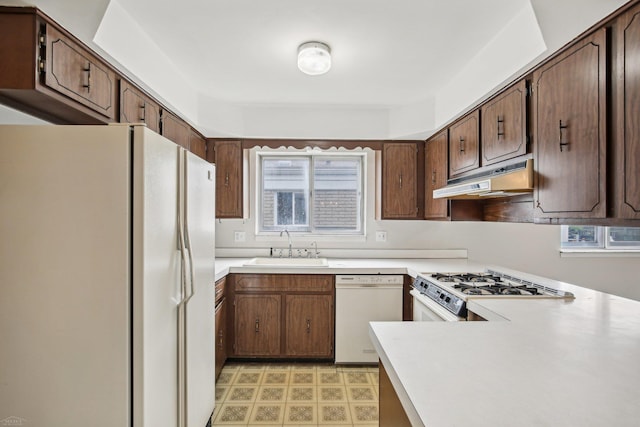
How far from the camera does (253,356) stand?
108 inches

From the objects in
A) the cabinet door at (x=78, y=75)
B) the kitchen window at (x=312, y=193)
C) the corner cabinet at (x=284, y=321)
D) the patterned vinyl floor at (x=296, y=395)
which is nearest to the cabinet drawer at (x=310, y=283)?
the corner cabinet at (x=284, y=321)

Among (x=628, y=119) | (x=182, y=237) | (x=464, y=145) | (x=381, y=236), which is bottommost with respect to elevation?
(x=381, y=236)

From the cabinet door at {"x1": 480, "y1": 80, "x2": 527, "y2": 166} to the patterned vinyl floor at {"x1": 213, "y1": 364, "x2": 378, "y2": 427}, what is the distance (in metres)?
1.90

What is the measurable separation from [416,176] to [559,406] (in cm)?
254

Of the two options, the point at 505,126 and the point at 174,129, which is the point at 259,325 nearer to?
the point at 174,129

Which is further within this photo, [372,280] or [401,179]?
[401,179]

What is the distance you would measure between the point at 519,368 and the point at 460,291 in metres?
0.98

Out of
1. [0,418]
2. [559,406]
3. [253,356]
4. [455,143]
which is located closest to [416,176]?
[455,143]

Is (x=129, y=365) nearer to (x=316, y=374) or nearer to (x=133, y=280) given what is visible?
(x=133, y=280)

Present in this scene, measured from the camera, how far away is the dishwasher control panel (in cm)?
273

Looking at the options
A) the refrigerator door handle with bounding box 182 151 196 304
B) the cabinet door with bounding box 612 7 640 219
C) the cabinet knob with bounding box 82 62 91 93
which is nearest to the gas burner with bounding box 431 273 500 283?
the cabinet door with bounding box 612 7 640 219

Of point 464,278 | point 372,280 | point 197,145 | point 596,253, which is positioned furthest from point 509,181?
point 197,145

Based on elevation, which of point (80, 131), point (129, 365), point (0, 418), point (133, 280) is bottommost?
point (0, 418)

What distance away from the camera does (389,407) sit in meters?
1.12
